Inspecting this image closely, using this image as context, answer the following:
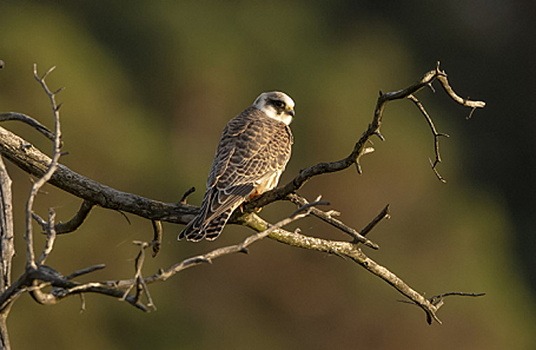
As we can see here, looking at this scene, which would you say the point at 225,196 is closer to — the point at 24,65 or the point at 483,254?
the point at 24,65

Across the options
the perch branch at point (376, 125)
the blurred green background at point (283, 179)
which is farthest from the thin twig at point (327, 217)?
the blurred green background at point (283, 179)

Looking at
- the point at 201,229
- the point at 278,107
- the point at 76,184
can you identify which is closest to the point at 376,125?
the point at 201,229

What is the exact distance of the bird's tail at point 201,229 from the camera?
4855 mm

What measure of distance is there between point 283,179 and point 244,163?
5.38m

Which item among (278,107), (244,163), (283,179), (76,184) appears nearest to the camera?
(76,184)

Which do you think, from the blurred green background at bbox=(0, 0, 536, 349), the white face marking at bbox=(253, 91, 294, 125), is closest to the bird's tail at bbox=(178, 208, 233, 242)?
the white face marking at bbox=(253, 91, 294, 125)

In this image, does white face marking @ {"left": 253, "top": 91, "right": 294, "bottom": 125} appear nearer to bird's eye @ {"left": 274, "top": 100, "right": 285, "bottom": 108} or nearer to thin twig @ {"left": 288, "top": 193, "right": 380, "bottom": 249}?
bird's eye @ {"left": 274, "top": 100, "right": 285, "bottom": 108}

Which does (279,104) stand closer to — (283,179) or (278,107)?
(278,107)

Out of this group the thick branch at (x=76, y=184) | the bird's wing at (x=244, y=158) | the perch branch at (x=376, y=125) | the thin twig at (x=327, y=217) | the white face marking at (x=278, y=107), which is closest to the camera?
the perch branch at (x=376, y=125)

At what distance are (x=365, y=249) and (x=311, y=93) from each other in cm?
248

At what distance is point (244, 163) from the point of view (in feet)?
18.2

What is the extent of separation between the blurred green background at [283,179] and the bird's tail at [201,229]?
199 inches

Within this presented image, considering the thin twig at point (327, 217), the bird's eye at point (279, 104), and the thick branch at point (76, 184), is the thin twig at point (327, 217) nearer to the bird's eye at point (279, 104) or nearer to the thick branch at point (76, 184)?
A: the thick branch at point (76, 184)

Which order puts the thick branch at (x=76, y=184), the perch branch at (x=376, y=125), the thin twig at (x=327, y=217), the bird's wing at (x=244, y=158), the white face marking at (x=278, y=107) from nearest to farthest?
the perch branch at (x=376, y=125) → the thin twig at (x=327, y=217) → the thick branch at (x=76, y=184) → the bird's wing at (x=244, y=158) → the white face marking at (x=278, y=107)
